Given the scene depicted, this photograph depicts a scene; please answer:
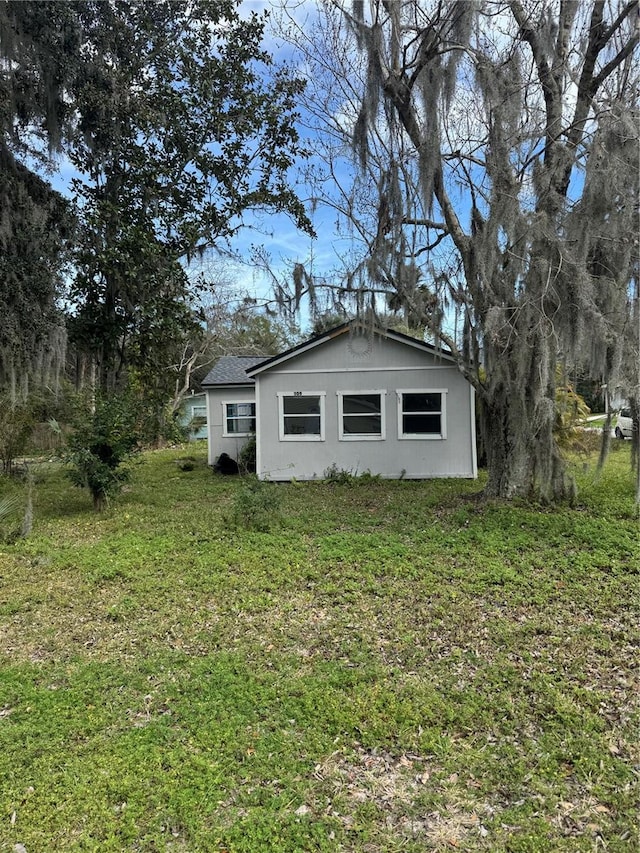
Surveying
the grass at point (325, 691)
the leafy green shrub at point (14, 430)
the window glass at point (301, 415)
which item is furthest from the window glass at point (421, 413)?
the leafy green shrub at point (14, 430)

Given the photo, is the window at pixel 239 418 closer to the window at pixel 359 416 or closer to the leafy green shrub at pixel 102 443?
the window at pixel 359 416

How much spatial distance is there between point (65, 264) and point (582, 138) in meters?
7.00

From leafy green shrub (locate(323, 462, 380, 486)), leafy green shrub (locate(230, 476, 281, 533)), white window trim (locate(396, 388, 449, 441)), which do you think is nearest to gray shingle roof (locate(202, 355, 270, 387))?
leafy green shrub (locate(323, 462, 380, 486))

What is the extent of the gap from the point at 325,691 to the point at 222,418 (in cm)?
1040

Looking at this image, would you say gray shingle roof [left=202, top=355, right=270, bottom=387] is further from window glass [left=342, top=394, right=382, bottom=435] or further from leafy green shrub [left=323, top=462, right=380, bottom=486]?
leafy green shrub [left=323, top=462, right=380, bottom=486]

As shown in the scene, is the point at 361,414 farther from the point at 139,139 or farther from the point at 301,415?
the point at 139,139

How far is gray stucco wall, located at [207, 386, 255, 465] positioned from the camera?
12914 mm

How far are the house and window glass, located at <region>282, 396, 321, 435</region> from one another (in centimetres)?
2

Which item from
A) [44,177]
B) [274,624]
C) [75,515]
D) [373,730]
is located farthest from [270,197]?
[373,730]

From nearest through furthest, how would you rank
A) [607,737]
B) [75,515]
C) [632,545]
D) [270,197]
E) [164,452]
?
1. [607,737]
2. [632,545]
3. [75,515]
4. [270,197]
5. [164,452]

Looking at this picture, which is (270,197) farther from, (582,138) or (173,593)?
(173,593)

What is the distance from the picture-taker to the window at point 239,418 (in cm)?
1296

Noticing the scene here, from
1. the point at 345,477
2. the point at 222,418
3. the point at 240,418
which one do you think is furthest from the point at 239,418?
the point at 345,477

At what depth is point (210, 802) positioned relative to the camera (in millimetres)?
2217
